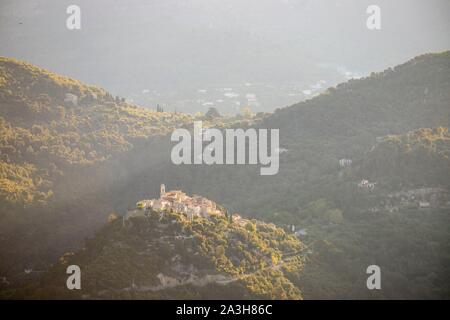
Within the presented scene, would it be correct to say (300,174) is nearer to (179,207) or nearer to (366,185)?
(366,185)

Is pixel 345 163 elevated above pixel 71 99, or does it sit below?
below

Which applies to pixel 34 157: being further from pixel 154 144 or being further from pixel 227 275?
pixel 227 275

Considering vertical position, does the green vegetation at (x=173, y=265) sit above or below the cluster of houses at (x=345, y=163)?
below

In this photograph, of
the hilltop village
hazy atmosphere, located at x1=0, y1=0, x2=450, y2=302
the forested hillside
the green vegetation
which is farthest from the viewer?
the forested hillside

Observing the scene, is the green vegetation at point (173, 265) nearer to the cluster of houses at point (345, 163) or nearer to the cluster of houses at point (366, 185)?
the cluster of houses at point (366, 185)

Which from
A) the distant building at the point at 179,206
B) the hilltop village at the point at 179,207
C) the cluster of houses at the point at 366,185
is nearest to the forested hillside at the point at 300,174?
Result: the cluster of houses at the point at 366,185

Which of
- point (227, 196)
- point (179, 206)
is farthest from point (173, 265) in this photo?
point (227, 196)

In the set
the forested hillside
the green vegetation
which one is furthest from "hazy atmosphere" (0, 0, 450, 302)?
the forested hillside

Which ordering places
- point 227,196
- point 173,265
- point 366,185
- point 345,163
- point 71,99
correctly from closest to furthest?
point 173,265, point 366,185, point 345,163, point 227,196, point 71,99

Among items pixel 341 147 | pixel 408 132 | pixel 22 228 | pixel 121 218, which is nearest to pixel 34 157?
pixel 22 228

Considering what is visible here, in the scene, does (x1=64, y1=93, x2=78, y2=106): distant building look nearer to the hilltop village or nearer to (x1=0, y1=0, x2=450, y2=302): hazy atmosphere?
(x1=0, y1=0, x2=450, y2=302): hazy atmosphere

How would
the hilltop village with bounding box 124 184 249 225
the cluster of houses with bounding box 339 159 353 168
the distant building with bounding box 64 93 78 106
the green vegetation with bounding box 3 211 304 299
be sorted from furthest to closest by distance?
the distant building with bounding box 64 93 78 106 < the cluster of houses with bounding box 339 159 353 168 < the hilltop village with bounding box 124 184 249 225 < the green vegetation with bounding box 3 211 304 299
